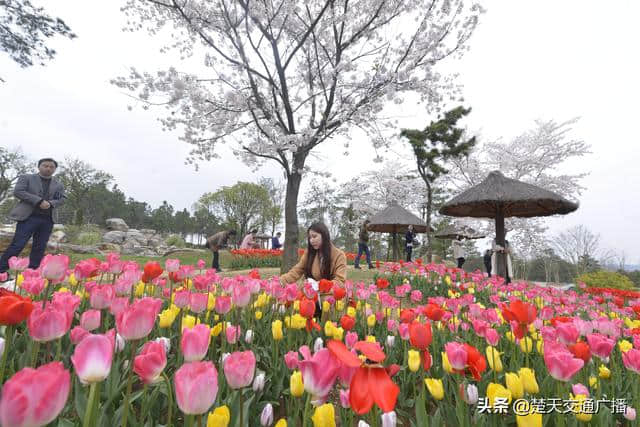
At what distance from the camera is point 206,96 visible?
10.1 metres

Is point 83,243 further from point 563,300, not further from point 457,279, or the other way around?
point 563,300

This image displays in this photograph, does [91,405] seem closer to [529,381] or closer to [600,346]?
[529,381]

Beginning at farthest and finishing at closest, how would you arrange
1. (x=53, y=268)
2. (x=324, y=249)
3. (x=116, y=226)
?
(x=116, y=226)
(x=324, y=249)
(x=53, y=268)

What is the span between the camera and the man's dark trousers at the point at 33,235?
458cm

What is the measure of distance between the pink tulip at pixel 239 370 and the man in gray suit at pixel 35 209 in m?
5.36

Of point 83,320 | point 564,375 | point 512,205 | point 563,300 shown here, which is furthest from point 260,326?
point 512,205

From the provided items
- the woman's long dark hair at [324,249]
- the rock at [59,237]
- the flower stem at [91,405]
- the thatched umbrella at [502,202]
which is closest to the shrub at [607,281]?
the thatched umbrella at [502,202]

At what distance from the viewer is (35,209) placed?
480 centimetres

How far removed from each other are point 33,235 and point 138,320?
5.56 meters

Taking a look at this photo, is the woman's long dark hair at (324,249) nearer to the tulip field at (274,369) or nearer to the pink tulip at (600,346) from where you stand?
the tulip field at (274,369)

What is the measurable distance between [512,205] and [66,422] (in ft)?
33.0

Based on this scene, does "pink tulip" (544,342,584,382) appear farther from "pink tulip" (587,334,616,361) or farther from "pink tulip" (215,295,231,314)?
"pink tulip" (215,295,231,314)

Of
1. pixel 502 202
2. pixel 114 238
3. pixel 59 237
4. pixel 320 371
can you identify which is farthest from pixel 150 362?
pixel 114 238

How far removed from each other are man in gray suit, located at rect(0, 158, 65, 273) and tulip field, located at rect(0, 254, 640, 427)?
277 centimetres
